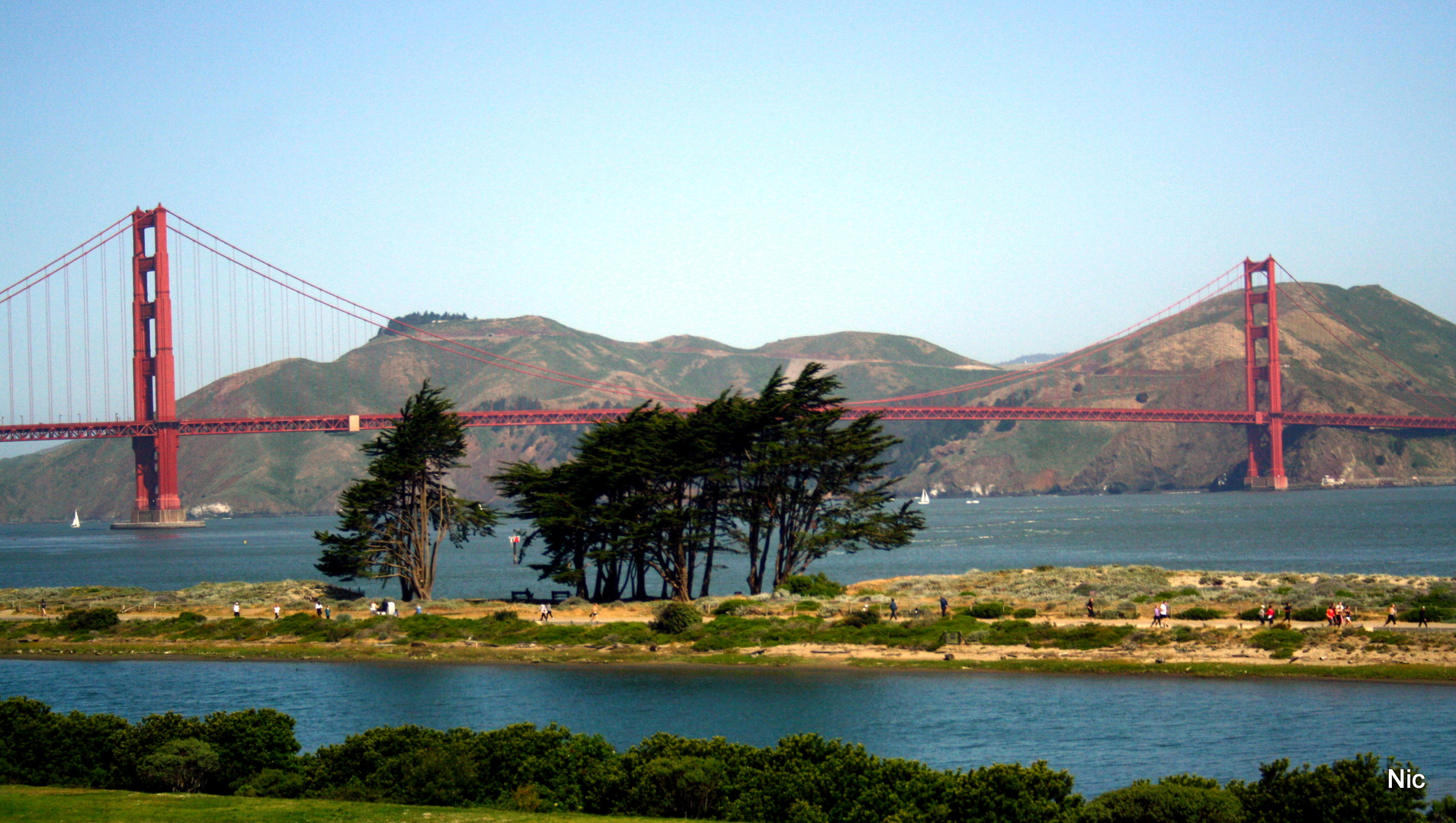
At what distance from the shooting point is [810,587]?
45531mm

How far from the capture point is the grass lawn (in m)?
15.0

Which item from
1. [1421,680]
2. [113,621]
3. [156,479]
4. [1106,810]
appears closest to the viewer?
[1106,810]

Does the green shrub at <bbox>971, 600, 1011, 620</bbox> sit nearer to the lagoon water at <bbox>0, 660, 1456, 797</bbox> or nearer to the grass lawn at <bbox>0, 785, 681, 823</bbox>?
the lagoon water at <bbox>0, 660, 1456, 797</bbox>

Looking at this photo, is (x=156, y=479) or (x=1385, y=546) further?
(x=156, y=479)

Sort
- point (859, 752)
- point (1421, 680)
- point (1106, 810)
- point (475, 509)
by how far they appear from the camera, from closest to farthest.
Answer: point (1106, 810) < point (859, 752) < point (1421, 680) < point (475, 509)

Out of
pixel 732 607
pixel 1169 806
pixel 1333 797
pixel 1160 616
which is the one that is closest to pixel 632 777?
pixel 1169 806

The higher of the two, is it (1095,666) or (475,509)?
(475,509)

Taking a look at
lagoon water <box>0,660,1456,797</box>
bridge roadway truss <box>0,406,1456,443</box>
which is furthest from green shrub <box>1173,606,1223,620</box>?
bridge roadway truss <box>0,406,1456,443</box>

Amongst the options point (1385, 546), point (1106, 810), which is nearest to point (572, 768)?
point (1106, 810)

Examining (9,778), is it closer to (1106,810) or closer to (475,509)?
(1106,810)

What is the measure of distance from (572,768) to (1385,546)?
71.6 metres

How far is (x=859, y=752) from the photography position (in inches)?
648

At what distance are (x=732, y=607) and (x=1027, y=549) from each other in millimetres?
46635

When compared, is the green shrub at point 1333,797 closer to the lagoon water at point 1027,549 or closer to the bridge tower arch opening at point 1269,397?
the lagoon water at point 1027,549
